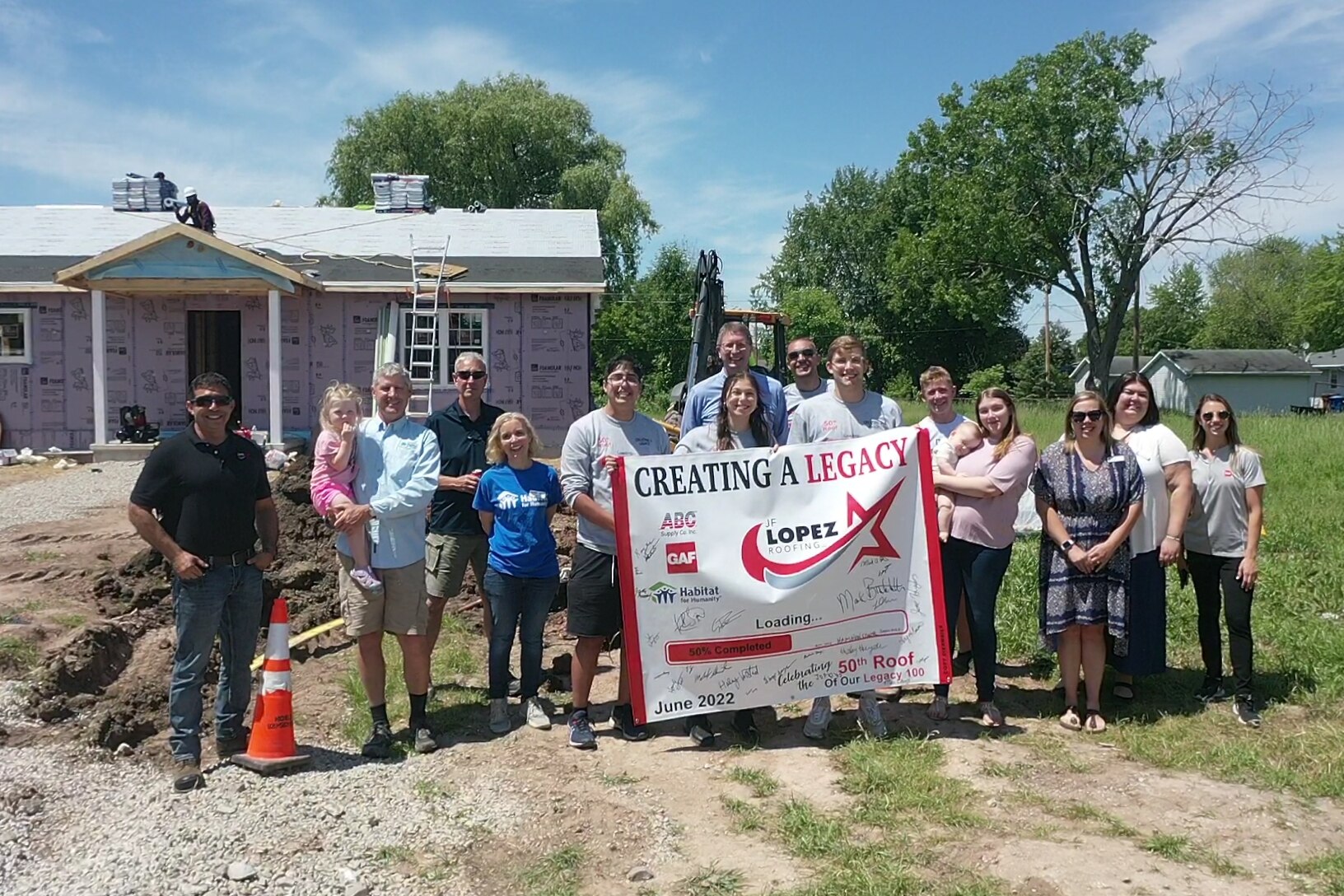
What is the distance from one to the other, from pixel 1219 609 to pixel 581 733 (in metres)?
3.51

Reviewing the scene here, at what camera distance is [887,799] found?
409 centimetres

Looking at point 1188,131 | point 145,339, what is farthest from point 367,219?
point 1188,131

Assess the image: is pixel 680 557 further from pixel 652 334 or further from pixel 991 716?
pixel 652 334

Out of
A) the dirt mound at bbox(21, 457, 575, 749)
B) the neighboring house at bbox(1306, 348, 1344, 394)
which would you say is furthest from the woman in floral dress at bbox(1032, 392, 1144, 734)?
the neighboring house at bbox(1306, 348, 1344, 394)

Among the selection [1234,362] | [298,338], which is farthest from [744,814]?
[1234,362]

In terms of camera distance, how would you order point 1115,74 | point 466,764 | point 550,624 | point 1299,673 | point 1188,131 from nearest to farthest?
point 466,764 < point 1299,673 < point 550,624 < point 1188,131 < point 1115,74

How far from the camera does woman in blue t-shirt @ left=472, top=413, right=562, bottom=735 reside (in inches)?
195

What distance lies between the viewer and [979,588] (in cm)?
505

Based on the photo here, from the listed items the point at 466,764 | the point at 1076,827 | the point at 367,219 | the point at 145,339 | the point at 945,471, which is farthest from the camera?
the point at 367,219

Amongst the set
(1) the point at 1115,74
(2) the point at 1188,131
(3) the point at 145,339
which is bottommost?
(3) the point at 145,339

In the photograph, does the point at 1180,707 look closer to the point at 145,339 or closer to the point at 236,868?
the point at 236,868

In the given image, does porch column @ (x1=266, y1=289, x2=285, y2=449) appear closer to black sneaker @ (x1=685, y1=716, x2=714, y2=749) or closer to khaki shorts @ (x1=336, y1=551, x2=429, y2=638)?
khaki shorts @ (x1=336, y1=551, x2=429, y2=638)

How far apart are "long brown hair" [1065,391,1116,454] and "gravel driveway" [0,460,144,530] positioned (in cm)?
1048

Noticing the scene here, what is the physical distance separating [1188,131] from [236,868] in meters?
37.6
